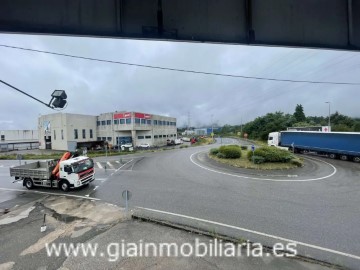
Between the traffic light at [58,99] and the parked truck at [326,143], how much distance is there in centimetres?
2752

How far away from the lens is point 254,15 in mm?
5398

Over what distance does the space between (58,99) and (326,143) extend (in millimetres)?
29739

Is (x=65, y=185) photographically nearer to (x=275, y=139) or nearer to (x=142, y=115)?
(x=275, y=139)

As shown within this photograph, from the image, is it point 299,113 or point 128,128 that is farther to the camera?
point 299,113

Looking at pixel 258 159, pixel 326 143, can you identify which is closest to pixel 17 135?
pixel 258 159

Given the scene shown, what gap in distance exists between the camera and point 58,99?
805cm

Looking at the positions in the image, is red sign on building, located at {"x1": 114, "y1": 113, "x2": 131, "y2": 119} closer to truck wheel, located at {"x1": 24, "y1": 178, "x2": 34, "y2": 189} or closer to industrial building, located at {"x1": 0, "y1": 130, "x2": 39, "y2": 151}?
truck wheel, located at {"x1": 24, "y1": 178, "x2": 34, "y2": 189}

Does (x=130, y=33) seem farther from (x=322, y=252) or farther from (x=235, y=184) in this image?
(x=235, y=184)

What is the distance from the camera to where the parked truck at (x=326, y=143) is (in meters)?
23.0

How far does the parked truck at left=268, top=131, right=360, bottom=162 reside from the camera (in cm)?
2305

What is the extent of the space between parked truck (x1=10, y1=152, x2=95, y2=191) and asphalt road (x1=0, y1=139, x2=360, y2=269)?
1.87 feet

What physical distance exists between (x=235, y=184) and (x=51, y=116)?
50.8 metres

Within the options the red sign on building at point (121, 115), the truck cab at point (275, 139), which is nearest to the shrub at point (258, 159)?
the truck cab at point (275, 139)

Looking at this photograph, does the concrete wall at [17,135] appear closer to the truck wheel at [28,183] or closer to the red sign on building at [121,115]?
the red sign on building at [121,115]
